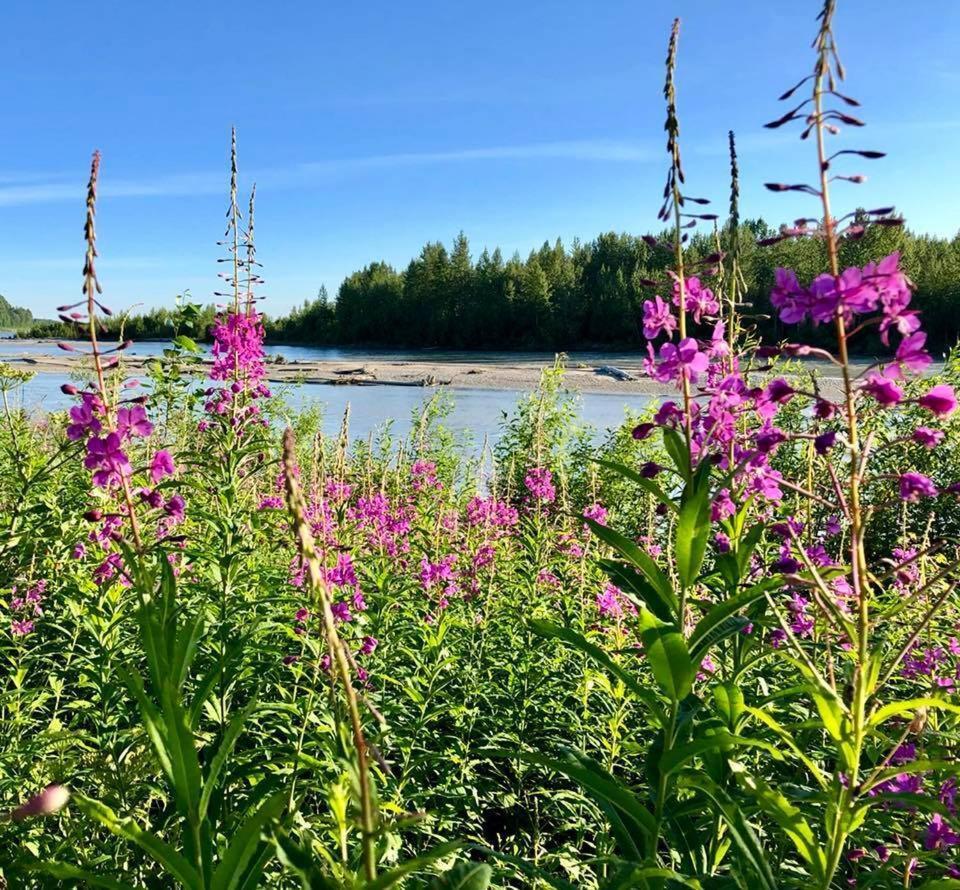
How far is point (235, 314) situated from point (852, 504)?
11.3ft

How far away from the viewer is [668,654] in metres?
1.48

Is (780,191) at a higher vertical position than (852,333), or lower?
higher

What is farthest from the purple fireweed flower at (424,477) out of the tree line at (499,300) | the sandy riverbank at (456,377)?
the tree line at (499,300)

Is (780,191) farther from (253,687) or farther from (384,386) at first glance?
(384,386)

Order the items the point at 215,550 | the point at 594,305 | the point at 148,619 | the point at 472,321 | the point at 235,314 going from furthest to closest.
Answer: the point at 472,321, the point at 594,305, the point at 235,314, the point at 215,550, the point at 148,619

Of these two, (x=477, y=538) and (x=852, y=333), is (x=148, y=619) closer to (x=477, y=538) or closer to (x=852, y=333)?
(x=852, y=333)

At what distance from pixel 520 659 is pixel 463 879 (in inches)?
111

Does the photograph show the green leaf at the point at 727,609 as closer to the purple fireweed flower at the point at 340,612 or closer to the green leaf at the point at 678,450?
the green leaf at the point at 678,450

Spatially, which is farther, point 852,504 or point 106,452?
point 106,452

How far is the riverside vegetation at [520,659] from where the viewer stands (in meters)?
1.45

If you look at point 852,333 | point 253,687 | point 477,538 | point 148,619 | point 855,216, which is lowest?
point 253,687

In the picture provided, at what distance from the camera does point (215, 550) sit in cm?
349

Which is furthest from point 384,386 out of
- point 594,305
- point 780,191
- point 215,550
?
point 594,305

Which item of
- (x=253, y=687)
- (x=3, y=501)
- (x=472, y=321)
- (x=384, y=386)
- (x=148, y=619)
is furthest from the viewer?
(x=472, y=321)
